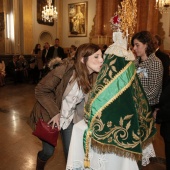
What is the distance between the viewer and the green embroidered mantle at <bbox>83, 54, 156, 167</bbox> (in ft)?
4.47

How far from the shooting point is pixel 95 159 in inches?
62.0

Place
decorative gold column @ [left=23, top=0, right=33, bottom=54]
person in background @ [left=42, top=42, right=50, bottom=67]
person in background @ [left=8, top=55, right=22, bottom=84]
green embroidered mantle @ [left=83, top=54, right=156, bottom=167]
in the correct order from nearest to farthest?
green embroidered mantle @ [left=83, top=54, right=156, bottom=167]
person in background @ [left=42, top=42, right=50, bottom=67]
person in background @ [left=8, top=55, right=22, bottom=84]
decorative gold column @ [left=23, top=0, right=33, bottom=54]

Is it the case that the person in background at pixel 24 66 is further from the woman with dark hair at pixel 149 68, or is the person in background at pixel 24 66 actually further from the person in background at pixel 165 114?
the person in background at pixel 165 114

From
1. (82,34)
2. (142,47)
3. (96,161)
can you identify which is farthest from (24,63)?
(96,161)

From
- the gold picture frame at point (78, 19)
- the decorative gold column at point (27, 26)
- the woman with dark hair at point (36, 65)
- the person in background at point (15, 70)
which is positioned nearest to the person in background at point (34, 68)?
the woman with dark hair at point (36, 65)

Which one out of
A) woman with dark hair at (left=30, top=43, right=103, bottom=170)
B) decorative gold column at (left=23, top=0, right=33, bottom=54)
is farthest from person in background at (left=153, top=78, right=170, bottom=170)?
decorative gold column at (left=23, top=0, right=33, bottom=54)

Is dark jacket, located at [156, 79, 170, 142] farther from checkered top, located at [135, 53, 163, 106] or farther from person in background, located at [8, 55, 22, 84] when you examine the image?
person in background, located at [8, 55, 22, 84]

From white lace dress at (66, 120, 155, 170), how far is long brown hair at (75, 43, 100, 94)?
0.34 m

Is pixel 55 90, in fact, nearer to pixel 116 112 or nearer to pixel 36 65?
pixel 116 112

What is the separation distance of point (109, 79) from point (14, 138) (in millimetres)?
2949

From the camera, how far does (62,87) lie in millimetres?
2000

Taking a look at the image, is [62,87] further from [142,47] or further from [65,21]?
[65,21]

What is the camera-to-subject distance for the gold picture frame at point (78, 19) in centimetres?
1356

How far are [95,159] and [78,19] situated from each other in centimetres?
1295
